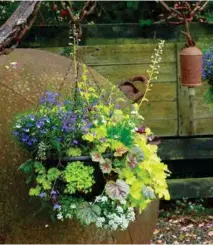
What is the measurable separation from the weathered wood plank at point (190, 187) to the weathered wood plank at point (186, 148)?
0.22 m

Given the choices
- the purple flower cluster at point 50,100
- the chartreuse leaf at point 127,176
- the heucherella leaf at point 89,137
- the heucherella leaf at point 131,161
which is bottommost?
the chartreuse leaf at point 127,176

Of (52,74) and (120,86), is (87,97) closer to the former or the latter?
(52,74)

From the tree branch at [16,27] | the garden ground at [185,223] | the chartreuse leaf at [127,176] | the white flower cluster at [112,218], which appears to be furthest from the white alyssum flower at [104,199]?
the garden ground at [185,223]

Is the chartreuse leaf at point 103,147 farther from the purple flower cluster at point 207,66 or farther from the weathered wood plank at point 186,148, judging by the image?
the weathered wood plank at point 186,148

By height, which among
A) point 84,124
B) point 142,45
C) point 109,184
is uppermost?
point 142,45

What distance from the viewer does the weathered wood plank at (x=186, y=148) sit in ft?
20.7

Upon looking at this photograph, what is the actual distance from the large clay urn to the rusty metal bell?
1.62m

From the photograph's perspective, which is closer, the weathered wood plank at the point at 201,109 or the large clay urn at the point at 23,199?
the large clay urn at the point at 23,199

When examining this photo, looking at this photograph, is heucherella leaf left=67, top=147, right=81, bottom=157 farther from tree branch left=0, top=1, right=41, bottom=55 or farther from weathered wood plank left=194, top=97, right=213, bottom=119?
weathered wood plank left=194, top=97, right=213, bottom=119

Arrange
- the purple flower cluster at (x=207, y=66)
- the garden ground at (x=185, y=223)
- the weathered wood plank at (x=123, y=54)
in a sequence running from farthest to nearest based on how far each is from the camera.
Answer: the weathered wood plank at (x=123, y=54) → the garden ground at (x=185, y=223) → the purple flower cluster at (x=207, y=66)

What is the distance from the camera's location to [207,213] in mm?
6383

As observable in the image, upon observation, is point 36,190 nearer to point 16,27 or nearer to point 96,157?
point 96,157

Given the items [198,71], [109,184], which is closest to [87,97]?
[109,184]

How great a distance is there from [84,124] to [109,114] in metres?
0.15
